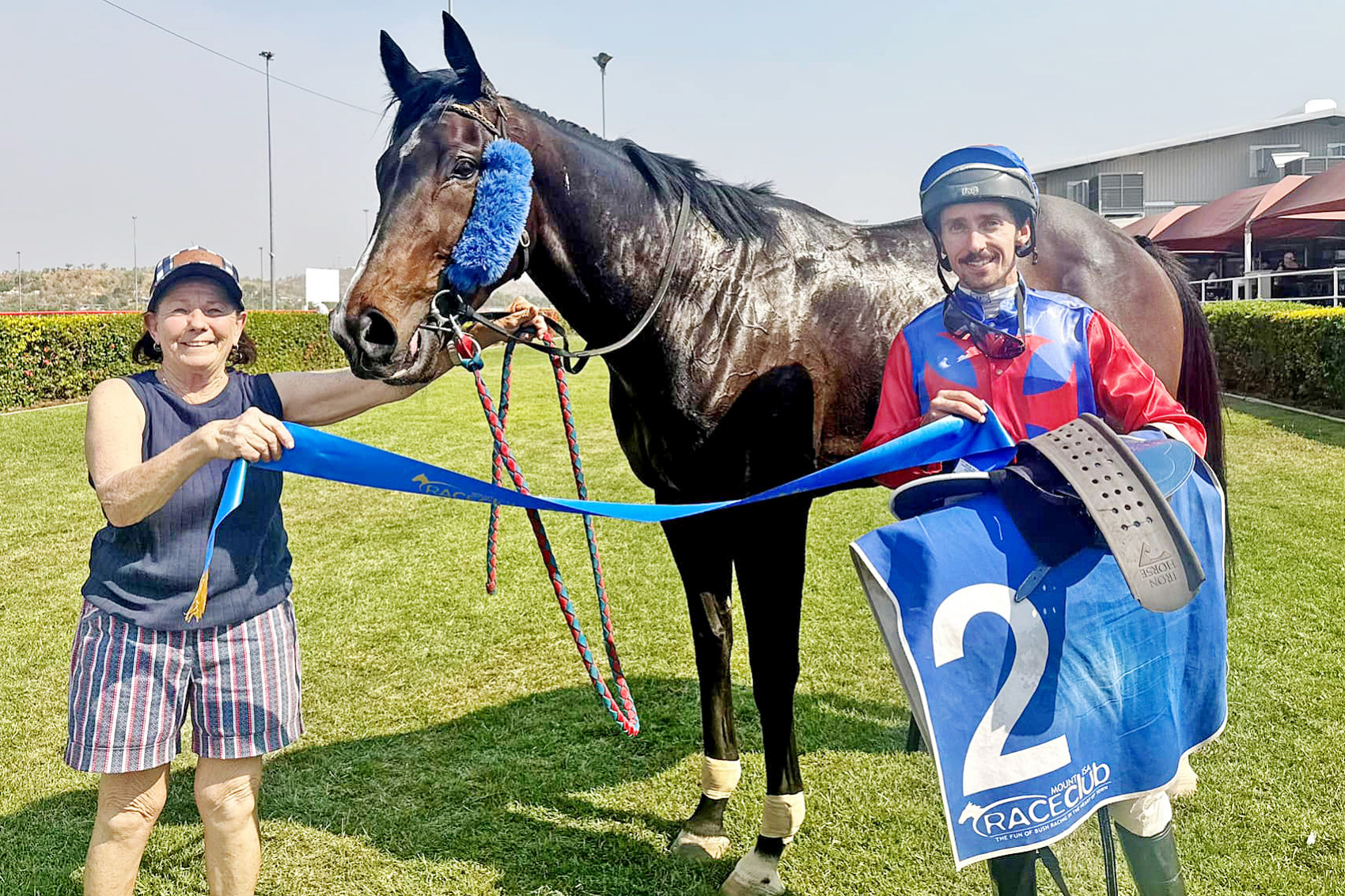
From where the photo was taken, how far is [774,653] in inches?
104

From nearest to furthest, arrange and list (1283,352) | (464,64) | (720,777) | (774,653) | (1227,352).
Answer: (464,64) → (774,653) → (720,777) → (1283,352) → (1227,352)

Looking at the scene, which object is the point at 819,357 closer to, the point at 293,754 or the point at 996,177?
the point at 996,177

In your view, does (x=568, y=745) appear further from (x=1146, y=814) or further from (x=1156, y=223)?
(x=1156, y=223)

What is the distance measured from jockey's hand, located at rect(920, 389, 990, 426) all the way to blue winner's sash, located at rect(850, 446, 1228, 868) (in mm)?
184

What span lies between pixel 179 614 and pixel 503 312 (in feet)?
3.51

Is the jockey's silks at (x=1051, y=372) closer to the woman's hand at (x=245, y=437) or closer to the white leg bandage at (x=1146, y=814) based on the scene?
the white leg bandage at (x=1146, y=814)

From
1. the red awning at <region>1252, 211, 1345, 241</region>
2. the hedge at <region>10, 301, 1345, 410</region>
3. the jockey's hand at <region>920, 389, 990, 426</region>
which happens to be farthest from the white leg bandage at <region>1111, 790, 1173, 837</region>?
the red awning at <region>1252, 211, 1345, 241</region>

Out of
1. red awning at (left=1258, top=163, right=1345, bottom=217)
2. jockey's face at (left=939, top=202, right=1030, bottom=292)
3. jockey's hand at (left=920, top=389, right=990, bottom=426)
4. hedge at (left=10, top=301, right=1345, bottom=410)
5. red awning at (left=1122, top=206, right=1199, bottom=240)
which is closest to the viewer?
jockey's hand at (left=920, top=389, right=990, bottom=426)

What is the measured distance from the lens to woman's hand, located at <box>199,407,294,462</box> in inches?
78.0

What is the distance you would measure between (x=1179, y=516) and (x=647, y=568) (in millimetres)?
4481

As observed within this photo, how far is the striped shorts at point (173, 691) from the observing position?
2160mm

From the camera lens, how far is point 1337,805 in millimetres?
2963

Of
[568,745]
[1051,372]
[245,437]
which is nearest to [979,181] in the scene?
[1051,372]

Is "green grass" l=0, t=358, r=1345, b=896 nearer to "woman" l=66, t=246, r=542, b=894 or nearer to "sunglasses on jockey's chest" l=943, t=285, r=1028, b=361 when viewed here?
"woman" l=66, t=246, r=542, b=894
